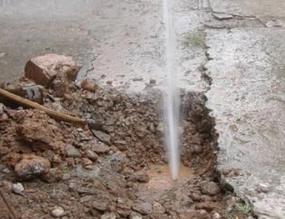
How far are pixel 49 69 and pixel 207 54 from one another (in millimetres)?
1085

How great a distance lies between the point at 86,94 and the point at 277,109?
43.1 inches

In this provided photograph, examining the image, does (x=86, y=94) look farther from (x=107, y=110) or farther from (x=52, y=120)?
(x=52, y=120)

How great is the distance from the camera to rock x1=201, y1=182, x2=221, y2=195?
2.38m

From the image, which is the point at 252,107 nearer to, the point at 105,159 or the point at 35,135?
the point at 105,159

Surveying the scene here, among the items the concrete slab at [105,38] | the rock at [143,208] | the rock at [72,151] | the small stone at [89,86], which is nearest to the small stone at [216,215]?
the rock at [143,208]

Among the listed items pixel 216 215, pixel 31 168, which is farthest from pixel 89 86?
pixel 216 215

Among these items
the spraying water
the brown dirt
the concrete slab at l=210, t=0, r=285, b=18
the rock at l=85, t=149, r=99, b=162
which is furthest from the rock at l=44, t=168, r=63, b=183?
the concrete slab at l=210, t=0, r=285, b=18

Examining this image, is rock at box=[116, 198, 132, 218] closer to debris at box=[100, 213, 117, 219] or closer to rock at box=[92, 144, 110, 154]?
debris at box=[100, 213, 117, 219]

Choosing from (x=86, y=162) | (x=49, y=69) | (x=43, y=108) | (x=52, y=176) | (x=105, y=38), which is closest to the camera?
(x=52, y=176)

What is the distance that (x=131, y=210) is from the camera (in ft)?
7.45

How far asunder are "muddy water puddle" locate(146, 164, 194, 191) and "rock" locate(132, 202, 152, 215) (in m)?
0.26

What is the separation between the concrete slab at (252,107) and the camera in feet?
7.72

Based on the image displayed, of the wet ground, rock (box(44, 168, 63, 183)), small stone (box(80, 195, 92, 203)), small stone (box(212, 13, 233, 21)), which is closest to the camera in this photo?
small stone (box(80, 195, 92, 203))

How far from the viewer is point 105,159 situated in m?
2.67
